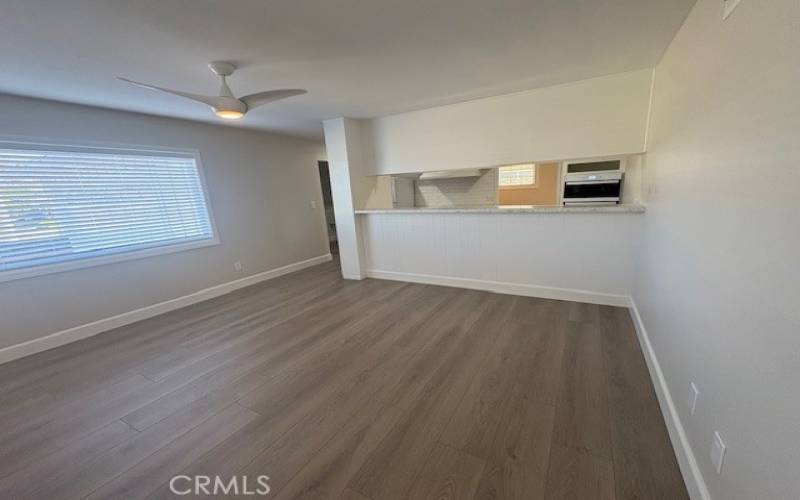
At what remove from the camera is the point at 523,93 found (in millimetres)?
3055

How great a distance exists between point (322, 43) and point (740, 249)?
2.33 metres

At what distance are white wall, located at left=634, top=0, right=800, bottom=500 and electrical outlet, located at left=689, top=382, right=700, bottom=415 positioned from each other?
1.4 inches

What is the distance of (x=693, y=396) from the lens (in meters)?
1.26

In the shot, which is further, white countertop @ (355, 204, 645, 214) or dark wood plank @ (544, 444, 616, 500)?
white countertop @ (355, 204, 645, 214)

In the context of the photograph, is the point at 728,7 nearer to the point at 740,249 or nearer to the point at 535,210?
the point at 740,249

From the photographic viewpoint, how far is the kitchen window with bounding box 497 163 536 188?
5.99 metres

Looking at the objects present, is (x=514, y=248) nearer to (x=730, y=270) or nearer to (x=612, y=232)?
(x=612, y=232)

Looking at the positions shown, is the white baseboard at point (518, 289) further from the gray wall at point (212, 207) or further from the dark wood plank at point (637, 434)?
the gray wall at point (212, 207)

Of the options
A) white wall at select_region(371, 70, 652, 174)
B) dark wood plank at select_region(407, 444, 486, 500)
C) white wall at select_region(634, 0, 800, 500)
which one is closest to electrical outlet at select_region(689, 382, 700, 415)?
white wall at select_region(634, 0, 800, 500)

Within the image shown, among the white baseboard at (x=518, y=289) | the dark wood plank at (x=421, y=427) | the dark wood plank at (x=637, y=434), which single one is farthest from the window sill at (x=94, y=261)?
the dark wood plank at (x=637, y=434)

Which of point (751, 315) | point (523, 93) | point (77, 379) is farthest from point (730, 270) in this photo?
point (77, 379)

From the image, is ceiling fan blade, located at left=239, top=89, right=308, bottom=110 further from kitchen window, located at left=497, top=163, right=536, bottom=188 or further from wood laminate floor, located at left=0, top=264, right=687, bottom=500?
kitchen window, located at left=497, top=163, right=536, bottom=188

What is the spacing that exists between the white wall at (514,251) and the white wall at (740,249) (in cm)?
123

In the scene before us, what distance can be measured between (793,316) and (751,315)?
8.3 inches
